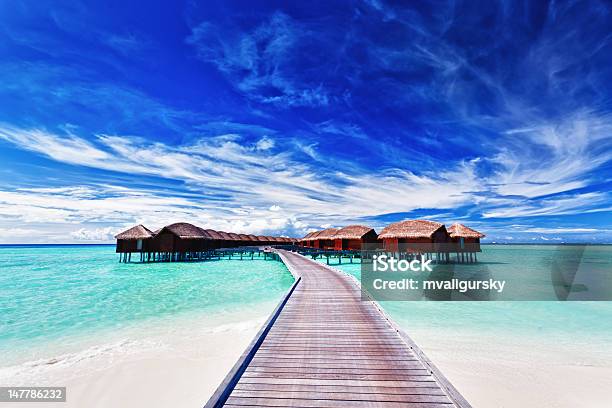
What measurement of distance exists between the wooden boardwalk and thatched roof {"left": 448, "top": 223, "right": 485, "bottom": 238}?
27561 millimetres

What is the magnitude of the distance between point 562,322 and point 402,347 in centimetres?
888

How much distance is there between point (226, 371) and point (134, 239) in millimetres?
31279

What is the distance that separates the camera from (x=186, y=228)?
3678cm

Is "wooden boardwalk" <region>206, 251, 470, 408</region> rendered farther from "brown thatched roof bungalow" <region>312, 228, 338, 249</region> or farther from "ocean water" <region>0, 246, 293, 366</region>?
"brown thatched roof bungalow" <region>312, 228, 338, 249</region>

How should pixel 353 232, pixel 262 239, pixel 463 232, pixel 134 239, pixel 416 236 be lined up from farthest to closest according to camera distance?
1. pixel 262 239
2. pixel 353 232
3. pixel 134 239
4. pixel 463 232
5. pixel 416 236

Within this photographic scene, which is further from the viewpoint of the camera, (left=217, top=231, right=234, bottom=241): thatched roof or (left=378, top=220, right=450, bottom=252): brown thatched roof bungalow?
(left=217, top=231, right=234, bottom=241): thatched roof

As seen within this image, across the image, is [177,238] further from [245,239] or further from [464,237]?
[245,239]

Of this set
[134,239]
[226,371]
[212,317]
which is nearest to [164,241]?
[134,239]

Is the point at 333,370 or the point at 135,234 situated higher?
the point at 135,234

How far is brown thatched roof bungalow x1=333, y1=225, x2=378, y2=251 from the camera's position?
34.2 m

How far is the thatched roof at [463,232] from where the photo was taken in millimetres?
30636

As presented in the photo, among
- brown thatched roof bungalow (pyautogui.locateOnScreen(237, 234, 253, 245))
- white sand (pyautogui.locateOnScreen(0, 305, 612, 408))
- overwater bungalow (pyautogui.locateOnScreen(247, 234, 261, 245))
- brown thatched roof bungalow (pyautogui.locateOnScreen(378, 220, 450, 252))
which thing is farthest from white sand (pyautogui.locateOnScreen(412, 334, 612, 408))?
overwater bungalow (pyautogui.locateOnScreen(247, 234, 261, 245))

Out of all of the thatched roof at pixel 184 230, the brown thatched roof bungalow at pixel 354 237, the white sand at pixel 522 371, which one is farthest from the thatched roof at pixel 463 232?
the thatched roof at pixel 184 230

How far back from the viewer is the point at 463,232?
1227 inches
